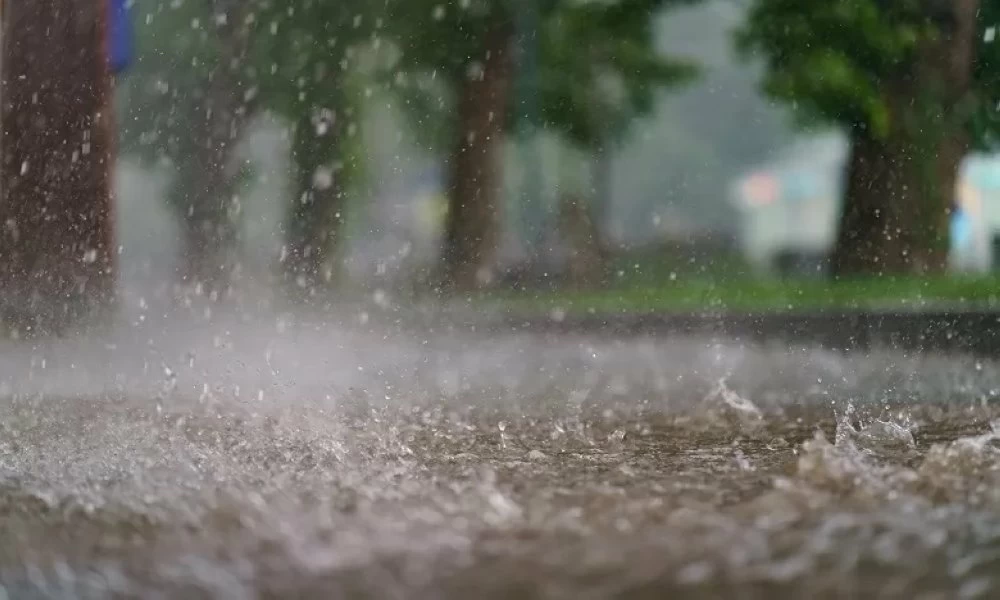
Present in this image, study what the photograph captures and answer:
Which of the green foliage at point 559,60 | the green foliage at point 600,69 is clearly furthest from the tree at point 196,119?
the green foliage at point 600,69

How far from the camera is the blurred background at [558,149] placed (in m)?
5.69

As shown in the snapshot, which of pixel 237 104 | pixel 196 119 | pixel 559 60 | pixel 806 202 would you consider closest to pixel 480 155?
pixel 559 60

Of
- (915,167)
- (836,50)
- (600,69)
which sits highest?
(600,69)

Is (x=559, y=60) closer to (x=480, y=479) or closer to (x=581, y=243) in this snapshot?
(x=581, y=243)

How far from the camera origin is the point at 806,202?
8766mm

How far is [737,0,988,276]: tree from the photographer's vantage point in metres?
6.15

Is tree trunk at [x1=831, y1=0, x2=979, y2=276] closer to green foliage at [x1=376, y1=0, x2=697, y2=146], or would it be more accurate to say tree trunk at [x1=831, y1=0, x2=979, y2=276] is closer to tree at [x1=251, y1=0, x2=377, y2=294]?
green foliage at [x1=376, y1=0, x2=697, y2=146]

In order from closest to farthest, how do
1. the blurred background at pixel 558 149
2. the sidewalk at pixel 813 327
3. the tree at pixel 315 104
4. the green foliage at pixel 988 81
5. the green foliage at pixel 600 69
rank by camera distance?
1. the sidewalk at pixel 813 327
2. the blurred background at pixel 558 149
3. the tree at pixel 315 104
4. the green foliage at pixel 988 81
5. the green foliage at pixel 600 69

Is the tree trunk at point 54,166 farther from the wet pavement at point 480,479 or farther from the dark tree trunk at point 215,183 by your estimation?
the dark tree trunk at point 215,183

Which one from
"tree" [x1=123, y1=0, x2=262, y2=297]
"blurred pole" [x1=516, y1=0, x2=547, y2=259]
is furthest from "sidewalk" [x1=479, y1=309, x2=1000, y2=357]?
"blurred pole" [x1=516, y1=0, x2=547, y2=259]

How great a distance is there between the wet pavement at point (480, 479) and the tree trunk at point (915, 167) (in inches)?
76.8

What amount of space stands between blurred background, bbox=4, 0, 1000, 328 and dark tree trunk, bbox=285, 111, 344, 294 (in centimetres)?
2

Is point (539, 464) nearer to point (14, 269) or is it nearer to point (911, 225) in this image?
point (14, 269)

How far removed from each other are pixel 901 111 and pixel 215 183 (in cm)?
400
